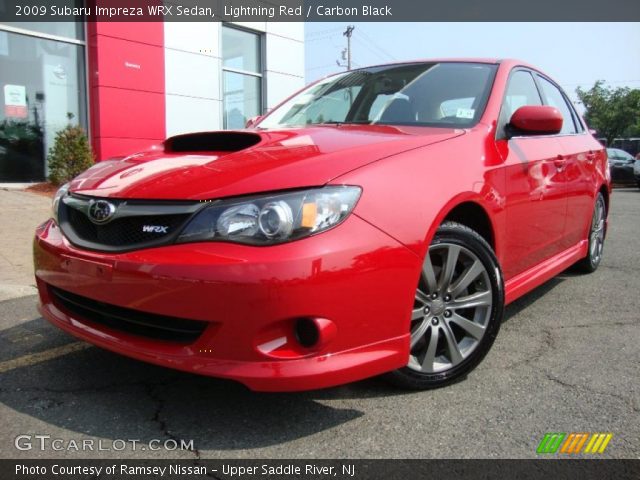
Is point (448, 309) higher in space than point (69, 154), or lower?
lower

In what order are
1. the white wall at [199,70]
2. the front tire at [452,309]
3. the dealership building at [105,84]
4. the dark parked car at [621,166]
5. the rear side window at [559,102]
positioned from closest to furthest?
the front tire at [452,309], the rear side window at [559,102], the dealership building at [105,84], the white wall at [199,70], the dark parked car at [621,166]

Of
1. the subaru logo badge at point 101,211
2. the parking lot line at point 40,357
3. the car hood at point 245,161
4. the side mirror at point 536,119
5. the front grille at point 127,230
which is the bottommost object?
the parking lot line at point 40,357

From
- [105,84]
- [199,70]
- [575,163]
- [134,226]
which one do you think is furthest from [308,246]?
[199,70]

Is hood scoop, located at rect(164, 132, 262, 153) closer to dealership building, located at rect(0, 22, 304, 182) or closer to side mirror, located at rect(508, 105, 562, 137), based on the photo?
Answer: side mirror, located at rect(508, 105, 562, 137)

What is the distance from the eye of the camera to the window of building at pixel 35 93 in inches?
367

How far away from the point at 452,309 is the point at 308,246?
928 millimetres

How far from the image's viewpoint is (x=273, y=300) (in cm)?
193

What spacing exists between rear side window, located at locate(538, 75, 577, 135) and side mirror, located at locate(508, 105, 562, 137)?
3.76 ft

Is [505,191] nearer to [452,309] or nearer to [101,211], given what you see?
[452,309]

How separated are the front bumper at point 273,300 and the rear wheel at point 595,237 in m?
3.14

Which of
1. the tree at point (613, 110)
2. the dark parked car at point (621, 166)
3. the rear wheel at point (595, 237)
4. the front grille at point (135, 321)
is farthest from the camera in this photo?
the tree at point (613, 110)

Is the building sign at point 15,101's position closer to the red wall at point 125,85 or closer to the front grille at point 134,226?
the red wall at point 125,85

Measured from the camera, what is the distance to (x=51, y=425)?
87.1 inches

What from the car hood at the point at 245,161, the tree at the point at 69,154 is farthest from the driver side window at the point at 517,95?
the tree at the point at 69,154
